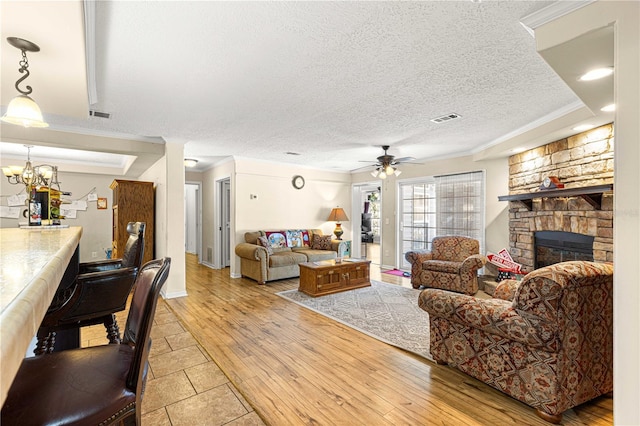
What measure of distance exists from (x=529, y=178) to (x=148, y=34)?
15.8 ft

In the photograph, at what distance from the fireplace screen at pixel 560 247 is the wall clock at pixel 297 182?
443 cm

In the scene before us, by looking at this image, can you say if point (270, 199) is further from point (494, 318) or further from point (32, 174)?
point (494, 318)

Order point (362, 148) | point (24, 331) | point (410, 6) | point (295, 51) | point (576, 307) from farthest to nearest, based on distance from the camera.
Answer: point (362, 148)
point (295, 51)
point (576, 307)
point (410, 6)
point (24, 331)

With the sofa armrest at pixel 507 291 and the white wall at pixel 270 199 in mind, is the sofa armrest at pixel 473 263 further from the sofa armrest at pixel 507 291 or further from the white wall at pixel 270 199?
the white wall at pixel 270 199

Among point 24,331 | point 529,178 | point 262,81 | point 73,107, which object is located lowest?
point 24,331

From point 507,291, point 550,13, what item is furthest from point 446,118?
point 507,291

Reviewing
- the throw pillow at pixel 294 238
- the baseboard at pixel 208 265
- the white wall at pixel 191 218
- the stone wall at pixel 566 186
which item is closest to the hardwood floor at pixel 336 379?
the stone wall at pixel 566 186

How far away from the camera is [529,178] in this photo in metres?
4.30

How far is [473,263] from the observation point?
437 cm

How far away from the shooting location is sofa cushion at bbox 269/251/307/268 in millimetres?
5320

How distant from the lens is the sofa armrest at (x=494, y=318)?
1.79 metres

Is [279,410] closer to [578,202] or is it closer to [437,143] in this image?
A: [578,202]

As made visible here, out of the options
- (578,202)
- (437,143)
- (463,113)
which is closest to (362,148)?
(437,143)

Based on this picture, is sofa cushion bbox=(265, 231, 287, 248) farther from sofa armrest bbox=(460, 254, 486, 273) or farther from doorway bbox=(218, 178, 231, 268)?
sofa armrest bbox=(460, 254, 486, 273)
